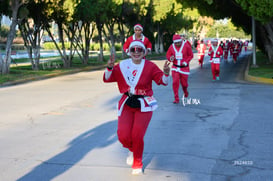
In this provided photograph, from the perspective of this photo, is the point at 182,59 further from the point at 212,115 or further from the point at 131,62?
the point at 131,62

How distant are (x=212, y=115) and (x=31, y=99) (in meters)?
5.75

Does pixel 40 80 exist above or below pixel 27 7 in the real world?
below

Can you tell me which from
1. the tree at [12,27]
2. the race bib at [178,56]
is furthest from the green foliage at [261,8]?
the tree at [12,27]

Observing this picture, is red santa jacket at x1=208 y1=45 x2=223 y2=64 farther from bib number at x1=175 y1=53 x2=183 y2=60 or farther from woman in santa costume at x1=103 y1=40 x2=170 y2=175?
woman in santa costume at x1=103 y1=40 x2=170 y2=175

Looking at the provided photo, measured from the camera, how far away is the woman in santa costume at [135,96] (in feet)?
17.7

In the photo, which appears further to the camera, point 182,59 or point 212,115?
point 182,59

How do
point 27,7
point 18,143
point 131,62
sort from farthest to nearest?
point 27,7
point 18,143
point 131,62

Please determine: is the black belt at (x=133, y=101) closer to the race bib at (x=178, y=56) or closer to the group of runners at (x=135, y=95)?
the group of runners at (x=135, y=95)

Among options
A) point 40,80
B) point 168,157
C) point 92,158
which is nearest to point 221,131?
point 168,157

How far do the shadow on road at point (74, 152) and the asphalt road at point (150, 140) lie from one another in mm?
12

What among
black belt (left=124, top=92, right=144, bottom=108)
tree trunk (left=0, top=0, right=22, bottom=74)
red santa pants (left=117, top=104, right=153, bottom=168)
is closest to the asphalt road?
red santa pants (left=117, top=104, right=153, bottom=168)

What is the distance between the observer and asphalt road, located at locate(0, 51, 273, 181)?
5543 millimetres

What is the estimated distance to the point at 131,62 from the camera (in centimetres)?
557

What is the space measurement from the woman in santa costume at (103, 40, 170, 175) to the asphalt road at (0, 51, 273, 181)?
410 mm
